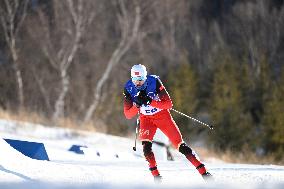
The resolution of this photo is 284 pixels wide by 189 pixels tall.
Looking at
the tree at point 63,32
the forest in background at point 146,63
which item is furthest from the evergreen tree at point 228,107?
the tree at point 63,32

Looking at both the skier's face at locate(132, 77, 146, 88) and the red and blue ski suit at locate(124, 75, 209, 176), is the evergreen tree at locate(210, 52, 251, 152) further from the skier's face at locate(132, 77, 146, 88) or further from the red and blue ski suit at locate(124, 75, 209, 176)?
the skier's face at locate(132, 77, 146, 88)

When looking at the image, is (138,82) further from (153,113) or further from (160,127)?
(160,127)

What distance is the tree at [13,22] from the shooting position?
2127 centimetres

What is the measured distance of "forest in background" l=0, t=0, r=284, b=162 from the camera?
22.3m

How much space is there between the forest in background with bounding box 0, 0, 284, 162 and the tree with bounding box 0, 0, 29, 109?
0.12 feet

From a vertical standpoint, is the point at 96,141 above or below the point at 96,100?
below

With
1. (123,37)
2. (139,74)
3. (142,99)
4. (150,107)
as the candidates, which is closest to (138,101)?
(142,99)

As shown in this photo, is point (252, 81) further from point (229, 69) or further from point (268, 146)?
point (268, 146)

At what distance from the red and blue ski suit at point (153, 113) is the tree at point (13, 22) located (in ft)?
50.8

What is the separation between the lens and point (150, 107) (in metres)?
6.49

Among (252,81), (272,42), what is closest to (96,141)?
(252,81)

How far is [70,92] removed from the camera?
2778cm

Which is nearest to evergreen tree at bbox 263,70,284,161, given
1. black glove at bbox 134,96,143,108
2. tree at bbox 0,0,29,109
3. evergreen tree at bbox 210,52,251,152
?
evergreen tree at bbox 210,52,251,152

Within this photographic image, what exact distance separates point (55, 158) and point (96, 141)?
4671mm
